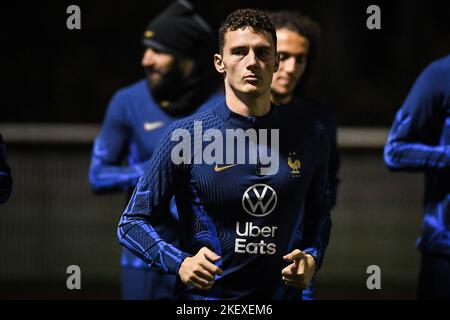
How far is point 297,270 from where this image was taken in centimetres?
441

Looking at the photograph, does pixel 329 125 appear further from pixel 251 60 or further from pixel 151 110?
pixel 251 60

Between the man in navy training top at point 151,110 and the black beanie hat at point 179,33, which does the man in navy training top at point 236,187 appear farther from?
the black beanie hat at point 179,33

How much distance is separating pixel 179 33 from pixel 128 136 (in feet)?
2.28

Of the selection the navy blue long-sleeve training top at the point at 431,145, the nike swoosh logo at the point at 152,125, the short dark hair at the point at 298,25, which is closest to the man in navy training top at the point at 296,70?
the short dark hair at the point at 298,25

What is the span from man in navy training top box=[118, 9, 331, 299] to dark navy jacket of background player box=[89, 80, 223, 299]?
6.56 feet

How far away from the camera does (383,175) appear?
416 inches

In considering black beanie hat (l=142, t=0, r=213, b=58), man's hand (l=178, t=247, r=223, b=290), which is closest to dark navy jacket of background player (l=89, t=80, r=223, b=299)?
black beanie hat (l=142, t=0, r=213, b=58)

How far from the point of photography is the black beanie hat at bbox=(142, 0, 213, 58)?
6.86 meters

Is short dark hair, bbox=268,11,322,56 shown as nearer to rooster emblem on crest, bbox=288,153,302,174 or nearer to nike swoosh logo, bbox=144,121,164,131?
nike swoosh logo, bbox=144,121,164,131

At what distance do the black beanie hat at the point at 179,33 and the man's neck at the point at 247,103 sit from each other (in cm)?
230
